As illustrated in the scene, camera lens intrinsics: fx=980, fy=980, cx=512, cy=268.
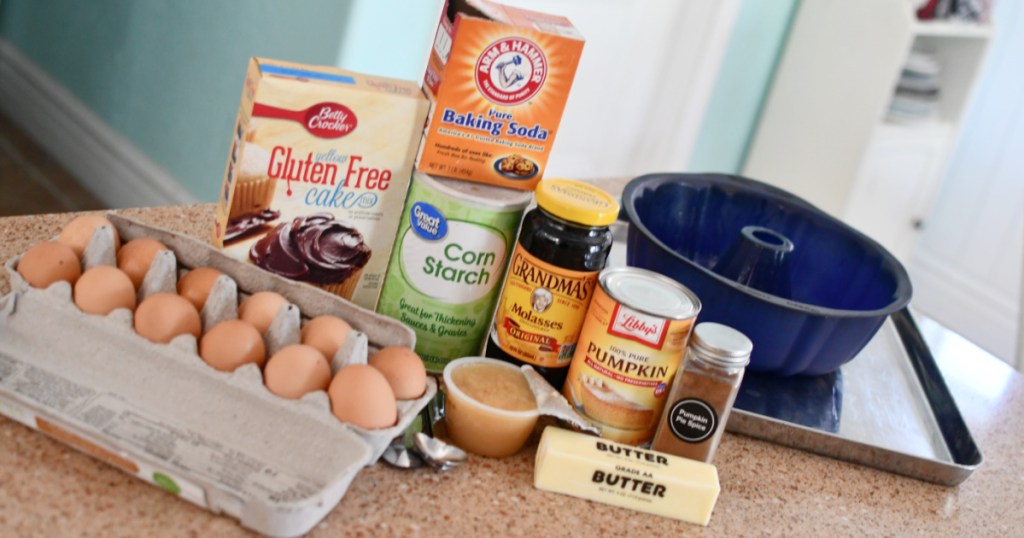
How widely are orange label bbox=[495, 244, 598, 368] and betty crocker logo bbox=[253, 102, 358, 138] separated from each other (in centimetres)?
19

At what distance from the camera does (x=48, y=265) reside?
80 cm

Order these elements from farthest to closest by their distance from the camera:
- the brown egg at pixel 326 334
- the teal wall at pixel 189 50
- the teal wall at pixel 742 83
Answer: the teal wall at pixel 742 83, the teal wall at pixel 189 50, the brown egg at pixel 326 334

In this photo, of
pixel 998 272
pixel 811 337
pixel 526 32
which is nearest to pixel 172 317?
pixel 526 32

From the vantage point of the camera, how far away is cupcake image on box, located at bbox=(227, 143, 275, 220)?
0.84 meters

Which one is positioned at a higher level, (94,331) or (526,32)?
(526,32)

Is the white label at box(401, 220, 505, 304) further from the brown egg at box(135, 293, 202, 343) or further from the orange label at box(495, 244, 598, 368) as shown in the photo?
the brown egg at box(135, 293, 202, 343)

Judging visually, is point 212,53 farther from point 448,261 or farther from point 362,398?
point 362,398

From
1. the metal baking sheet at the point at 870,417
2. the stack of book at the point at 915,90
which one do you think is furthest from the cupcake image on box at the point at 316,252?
the stack of book at the point at 915,90

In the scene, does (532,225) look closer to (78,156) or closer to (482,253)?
(482,253)

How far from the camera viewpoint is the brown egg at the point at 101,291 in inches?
30.7

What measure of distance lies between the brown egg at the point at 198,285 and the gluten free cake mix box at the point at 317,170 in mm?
46

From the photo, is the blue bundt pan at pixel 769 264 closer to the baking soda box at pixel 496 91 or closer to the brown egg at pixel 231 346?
the baking soda box at pixel 496 91

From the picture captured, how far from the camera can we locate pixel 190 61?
2350 mm

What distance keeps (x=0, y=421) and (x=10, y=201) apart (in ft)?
6.82
